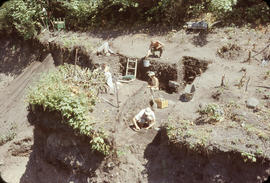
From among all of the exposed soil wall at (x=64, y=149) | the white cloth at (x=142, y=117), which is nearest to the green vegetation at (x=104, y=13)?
the white cloth at (x=142, y=117)

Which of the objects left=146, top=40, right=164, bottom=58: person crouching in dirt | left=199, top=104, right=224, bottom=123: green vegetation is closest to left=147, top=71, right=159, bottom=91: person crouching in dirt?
left=146, top=40, right=164, bottom=58: person crouching in dirt

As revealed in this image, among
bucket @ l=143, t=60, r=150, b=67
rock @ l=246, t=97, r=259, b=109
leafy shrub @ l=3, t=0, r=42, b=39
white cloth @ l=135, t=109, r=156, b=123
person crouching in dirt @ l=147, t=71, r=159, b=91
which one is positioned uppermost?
leafy shrub @ l=3, t=0, r=42, b=39

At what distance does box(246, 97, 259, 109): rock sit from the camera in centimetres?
887

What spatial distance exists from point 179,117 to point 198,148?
4.80 feet

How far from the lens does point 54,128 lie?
29.1ft

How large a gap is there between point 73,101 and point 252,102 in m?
6.16

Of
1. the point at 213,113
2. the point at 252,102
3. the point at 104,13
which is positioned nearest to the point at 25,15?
the point at 104,13

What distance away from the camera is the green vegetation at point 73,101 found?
8070 mm

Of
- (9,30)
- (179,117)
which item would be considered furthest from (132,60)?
(9,30)

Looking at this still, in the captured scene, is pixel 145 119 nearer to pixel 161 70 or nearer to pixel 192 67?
pixel 161 70

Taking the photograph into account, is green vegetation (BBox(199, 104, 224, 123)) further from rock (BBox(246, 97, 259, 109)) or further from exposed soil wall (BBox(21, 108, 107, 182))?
exposed soil wall (BBox(21, 108, 107, 182))

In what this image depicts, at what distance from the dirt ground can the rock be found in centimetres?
14

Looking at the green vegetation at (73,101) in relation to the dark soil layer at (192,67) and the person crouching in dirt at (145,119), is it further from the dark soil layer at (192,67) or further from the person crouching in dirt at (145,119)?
the dark soil layer at (192,67)

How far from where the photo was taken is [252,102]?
8.99 meters
